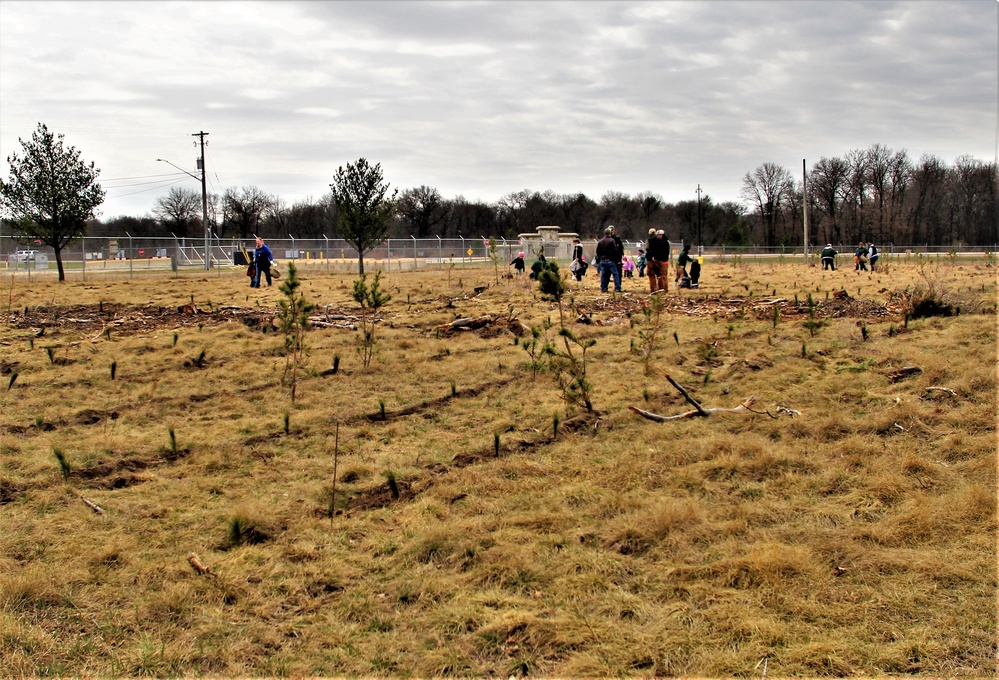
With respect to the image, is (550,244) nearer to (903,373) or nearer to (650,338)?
(650,338)

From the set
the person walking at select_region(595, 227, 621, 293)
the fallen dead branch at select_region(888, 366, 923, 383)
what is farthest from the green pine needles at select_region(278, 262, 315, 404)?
the person walking at select_region(595, 227, 621, 293)

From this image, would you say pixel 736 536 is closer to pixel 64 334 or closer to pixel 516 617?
pixel 516 617

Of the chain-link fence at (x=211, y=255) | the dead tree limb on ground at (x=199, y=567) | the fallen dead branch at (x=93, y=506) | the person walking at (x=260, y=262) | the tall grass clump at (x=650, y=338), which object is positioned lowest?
the dead tree limb on ground at (x=199, y=567)

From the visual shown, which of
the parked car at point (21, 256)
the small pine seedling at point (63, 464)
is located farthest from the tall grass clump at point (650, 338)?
the parked car at point (21, 256)

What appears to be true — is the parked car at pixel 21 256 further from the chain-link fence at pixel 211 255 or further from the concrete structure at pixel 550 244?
the concrete structure at pixel 550 244

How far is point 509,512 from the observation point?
4863mm

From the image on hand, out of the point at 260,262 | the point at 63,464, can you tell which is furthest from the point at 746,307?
the point at 260,262

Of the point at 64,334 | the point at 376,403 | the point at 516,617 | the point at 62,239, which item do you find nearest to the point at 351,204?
the point at 62,239

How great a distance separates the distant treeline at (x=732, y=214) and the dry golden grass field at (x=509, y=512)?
5226 centimetres

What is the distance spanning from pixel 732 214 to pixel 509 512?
295 ft

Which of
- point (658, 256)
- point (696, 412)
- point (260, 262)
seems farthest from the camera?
point (260, 262)

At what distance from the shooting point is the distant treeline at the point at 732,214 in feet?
226

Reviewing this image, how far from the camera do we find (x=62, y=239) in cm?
2948

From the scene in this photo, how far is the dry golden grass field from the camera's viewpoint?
10.9 feet
